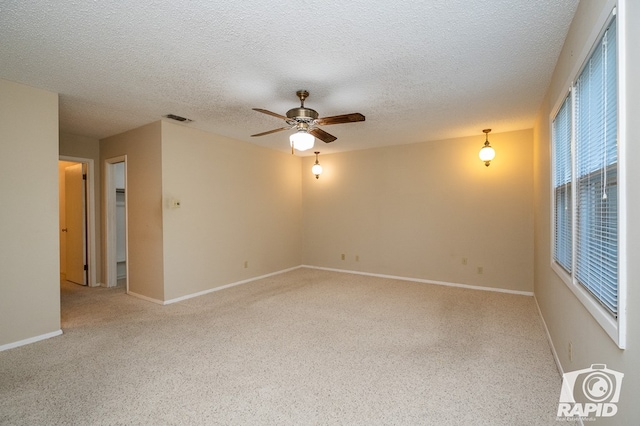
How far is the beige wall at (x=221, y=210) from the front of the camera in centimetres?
414

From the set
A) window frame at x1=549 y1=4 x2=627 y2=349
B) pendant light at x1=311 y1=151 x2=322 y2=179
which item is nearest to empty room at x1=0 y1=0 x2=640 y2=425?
window frame at x1=549 y1=4 x2=627 y2=349

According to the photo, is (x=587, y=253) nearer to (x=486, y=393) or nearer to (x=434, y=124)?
(x=486, y=393)

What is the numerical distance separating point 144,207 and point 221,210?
3.50 feet

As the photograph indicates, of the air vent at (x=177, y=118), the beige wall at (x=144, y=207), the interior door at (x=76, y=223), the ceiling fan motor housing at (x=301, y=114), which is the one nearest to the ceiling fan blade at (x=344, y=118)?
the ceiling fan motor housing at (x=301, y=114)

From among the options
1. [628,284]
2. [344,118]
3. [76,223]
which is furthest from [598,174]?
[76,223]

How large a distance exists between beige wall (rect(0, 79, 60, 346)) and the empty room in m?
0.02

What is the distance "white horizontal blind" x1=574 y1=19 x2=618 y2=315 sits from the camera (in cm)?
132

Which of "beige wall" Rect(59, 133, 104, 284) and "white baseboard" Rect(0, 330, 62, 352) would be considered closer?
"white baseboard" Rect(0, 330, 62, 352)

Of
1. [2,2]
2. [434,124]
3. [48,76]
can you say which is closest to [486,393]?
[434,124]

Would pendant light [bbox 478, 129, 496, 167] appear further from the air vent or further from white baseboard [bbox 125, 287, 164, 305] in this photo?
white baseboard [bbox 125, 287, 164, 305]

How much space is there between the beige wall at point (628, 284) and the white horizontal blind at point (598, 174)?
Answer: 0.15 meters

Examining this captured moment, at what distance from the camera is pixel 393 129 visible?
4.43 meters

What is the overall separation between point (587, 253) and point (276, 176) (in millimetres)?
4920

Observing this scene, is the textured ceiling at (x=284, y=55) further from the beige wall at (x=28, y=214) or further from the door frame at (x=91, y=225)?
the door frame at (x=91, y=225)
